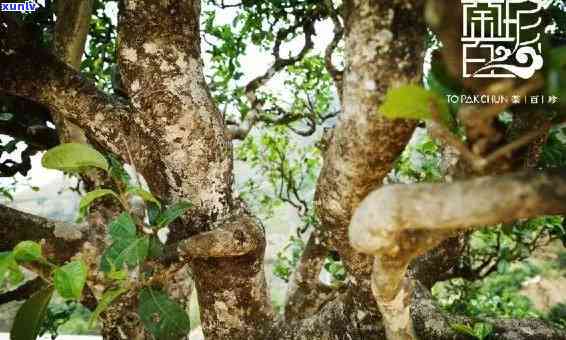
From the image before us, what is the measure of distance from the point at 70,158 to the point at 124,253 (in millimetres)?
310

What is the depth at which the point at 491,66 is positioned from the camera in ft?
3.08

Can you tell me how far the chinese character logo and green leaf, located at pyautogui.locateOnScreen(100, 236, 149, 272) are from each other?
983mm

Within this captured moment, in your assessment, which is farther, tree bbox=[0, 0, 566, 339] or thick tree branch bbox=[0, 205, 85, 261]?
thick tree branch bbox=[0, 205, 85, 261]

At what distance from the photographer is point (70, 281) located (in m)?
1.08

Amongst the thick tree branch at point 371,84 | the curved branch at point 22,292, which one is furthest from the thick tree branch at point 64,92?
the curved branch at point 22,292

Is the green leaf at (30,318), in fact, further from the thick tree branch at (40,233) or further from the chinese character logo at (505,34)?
the chinese character logo at (505,34)

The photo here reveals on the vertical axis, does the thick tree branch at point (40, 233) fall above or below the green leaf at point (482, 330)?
above

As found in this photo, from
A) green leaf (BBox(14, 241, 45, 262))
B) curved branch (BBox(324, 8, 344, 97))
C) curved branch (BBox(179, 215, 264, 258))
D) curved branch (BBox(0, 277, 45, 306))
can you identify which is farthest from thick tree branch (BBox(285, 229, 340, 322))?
green leaf (BBox(14, 241, 45, 262))

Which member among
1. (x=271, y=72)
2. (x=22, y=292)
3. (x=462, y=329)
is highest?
(x=271, y=72)

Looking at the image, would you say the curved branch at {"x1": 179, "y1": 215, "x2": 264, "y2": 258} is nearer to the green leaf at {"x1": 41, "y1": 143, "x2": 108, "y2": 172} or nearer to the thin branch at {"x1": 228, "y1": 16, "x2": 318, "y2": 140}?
the green leaf at {"x1": 41, "y1": 143, "x2": 108, "y2": 172}

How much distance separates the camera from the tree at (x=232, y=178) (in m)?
0.72

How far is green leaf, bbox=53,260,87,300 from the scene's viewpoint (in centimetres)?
106

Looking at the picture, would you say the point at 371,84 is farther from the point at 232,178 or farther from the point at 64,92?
the point at 64,92

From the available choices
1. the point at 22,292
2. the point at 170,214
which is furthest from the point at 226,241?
the point at 22,292
